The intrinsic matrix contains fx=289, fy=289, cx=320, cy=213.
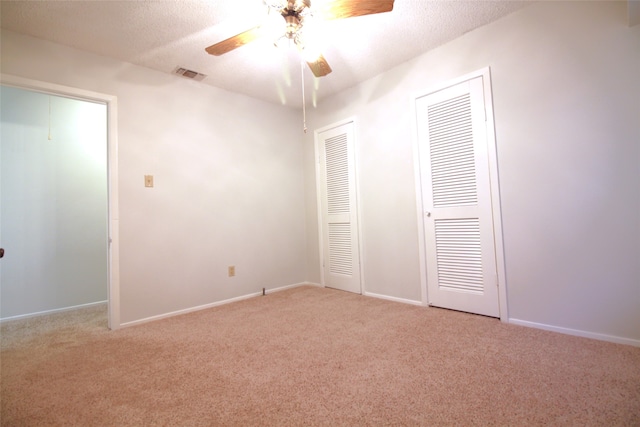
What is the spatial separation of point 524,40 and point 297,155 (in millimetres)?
2658


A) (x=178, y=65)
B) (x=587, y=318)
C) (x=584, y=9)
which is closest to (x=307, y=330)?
(x=587, y=318)

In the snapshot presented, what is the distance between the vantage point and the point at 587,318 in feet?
6.40

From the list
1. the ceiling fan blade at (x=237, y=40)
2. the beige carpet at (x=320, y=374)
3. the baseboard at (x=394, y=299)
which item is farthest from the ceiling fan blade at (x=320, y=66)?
the baseboard at (x=394, y=299)

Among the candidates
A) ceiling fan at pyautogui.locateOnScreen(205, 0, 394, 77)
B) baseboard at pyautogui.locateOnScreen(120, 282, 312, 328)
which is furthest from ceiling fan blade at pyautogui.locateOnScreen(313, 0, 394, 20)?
baseboard at pyautogui.locateOnScreen(120, 282, 312, 328)

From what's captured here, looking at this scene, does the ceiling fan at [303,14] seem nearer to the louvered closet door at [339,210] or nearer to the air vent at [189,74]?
the air vent at [189,74]

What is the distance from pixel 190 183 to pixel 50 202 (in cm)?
165

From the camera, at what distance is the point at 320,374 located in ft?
5.29

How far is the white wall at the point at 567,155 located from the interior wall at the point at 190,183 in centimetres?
220

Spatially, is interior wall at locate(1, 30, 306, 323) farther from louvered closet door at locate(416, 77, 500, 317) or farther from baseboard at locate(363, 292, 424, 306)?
louvered closet door at locate(416, 77, 500, 317)

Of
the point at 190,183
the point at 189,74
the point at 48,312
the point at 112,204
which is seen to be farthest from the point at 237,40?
the point at 48,312

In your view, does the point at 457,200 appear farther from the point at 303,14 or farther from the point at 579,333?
the point at 303,14

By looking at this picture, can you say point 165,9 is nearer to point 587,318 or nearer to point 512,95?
point 512,95

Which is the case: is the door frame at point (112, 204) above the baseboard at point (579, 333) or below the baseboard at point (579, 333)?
above

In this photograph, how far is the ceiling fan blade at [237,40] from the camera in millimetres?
1857
